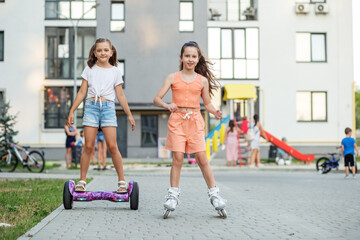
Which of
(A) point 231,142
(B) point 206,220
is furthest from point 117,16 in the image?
(B) point 206,220

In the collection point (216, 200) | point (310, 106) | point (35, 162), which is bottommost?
point (35, 162)

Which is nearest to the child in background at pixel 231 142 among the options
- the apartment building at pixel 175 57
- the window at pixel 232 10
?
the apartment building at pixel 175 57

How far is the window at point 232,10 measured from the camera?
32.7 m

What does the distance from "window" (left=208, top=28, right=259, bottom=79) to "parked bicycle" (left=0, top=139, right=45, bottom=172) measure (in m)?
16.2

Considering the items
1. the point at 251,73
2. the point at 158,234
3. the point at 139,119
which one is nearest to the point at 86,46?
the point at 139,119

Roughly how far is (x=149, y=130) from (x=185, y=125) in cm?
2554

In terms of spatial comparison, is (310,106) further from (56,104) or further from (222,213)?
(222,213)

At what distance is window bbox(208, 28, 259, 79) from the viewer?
32.3 metres

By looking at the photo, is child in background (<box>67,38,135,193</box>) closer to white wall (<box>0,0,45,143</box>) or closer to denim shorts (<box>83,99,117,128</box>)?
denim shorts (<box>83,99,117,128</box>)

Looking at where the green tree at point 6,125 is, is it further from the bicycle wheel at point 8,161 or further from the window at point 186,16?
the window at point 186,16

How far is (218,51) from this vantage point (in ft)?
107

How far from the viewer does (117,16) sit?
3219 centimetres

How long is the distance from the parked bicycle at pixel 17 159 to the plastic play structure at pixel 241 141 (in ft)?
23.8

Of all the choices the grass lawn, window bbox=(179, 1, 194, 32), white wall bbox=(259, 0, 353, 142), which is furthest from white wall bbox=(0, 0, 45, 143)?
the grass lawn
